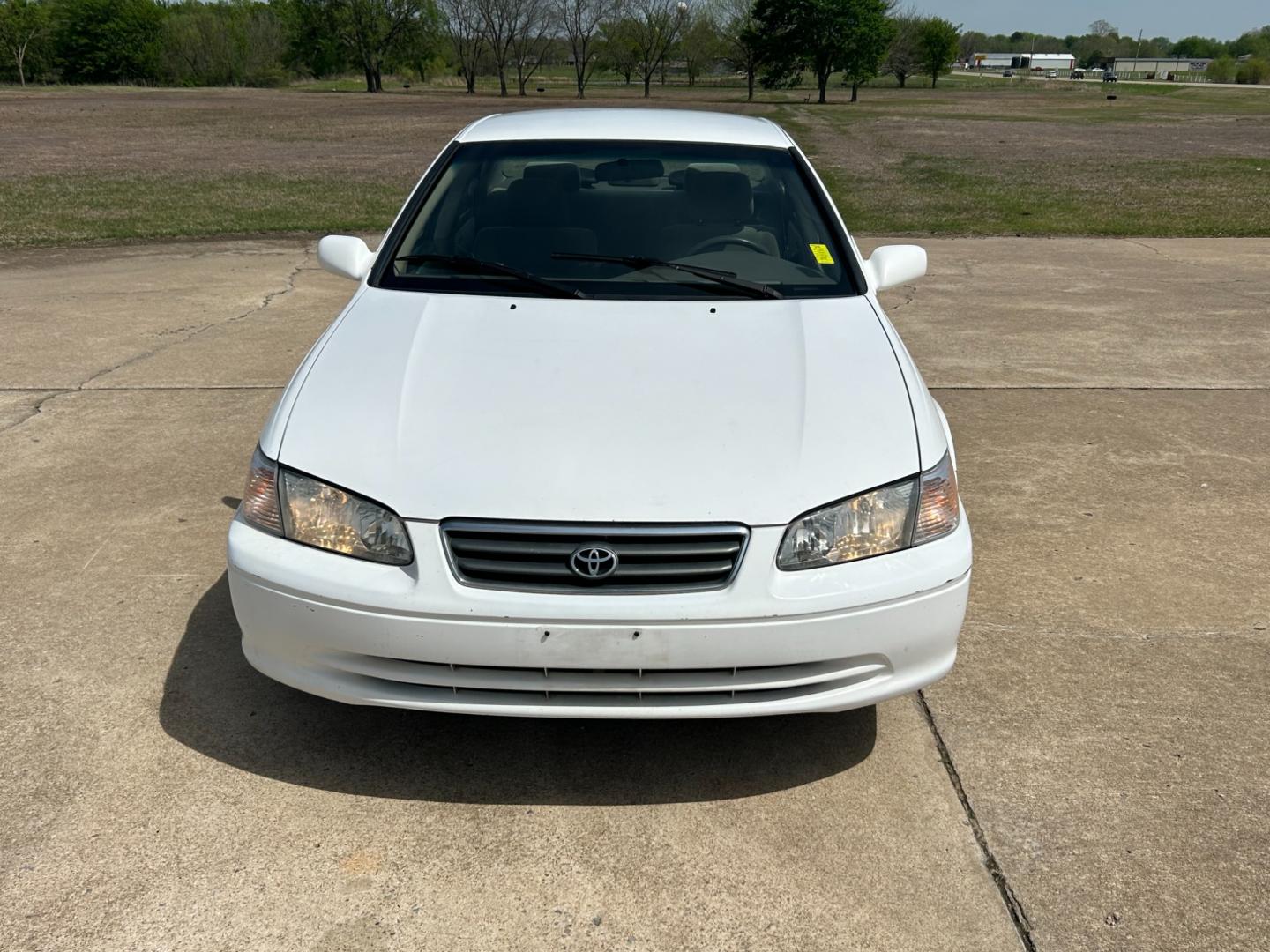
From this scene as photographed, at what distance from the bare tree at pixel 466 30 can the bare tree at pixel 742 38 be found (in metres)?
16.9

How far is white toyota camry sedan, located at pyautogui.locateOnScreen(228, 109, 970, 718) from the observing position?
2.45 meters

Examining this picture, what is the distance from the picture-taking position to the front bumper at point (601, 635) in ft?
7.97

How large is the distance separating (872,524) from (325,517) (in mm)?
1286

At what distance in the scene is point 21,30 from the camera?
94.1 metres

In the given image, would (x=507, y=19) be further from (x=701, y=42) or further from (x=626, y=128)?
(x=626, y=128)

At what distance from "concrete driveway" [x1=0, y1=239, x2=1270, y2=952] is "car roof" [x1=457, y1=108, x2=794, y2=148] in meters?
1.77

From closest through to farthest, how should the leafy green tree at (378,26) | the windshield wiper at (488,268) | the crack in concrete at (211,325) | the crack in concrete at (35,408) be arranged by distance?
the windshield wiper at (488,268)
the crack in concrete at (35,408)
the crack in concrete at (211,325)
the leafy green tree at (378,26)

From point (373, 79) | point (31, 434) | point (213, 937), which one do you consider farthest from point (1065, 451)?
point (373, 79)

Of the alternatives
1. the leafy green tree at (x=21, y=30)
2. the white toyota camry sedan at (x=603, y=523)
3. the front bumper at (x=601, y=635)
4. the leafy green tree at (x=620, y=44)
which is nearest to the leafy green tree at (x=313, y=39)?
the leafy green tree at (x=620, y=44)

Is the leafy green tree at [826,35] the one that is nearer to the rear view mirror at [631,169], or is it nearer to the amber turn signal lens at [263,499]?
the rear view mirror at [631,169]

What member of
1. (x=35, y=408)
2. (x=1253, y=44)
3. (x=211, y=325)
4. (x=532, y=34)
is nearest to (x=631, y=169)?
(x=35, y=408)

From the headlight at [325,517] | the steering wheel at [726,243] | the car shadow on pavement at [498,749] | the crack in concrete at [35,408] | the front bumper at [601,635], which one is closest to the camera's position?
the front bumper at [601,635]

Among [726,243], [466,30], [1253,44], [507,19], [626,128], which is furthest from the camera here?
[1253,44]

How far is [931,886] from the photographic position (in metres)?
2.44
